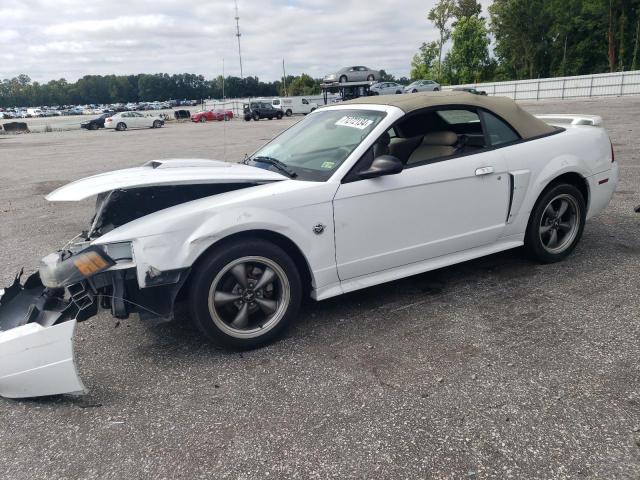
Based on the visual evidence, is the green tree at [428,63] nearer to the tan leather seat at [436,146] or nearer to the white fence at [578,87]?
the white fence at [578,87]

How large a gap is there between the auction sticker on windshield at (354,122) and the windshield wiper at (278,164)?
588mm

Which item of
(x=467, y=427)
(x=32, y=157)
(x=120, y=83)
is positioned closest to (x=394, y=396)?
(x=467, y=427)

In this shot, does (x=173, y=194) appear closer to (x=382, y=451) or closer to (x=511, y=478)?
(x=382, y=451)

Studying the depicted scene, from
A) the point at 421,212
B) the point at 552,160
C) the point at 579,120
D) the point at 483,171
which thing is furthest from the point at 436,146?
the point at 579,120

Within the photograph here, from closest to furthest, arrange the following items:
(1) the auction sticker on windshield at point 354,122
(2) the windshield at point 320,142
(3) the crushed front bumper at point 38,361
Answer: (3) the crushed front bumper at point 38,361, (2) the windshield at point 320,142, (1) the auction sticker on windshield at point 354,122

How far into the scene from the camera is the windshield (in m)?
3.61

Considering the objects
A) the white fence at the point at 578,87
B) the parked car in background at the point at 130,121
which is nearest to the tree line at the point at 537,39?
the white fence at the point at 578,87

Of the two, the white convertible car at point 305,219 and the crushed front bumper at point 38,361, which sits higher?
the white convertible car at point 305,219

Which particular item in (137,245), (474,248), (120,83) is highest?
(120,83)

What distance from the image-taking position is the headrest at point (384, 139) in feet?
12.1

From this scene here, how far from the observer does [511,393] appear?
2711 millimetres

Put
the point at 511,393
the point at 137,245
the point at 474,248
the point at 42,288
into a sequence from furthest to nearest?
the point at 474,248
the point at 42,288
the point at 137,245
the point at 511,393

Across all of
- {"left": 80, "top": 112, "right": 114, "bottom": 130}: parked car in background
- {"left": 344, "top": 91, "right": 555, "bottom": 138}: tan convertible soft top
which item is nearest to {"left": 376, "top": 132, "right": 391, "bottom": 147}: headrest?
{"left": 344, "top": 91, "right": 555, "bottom": 138}: tan convertible soft top

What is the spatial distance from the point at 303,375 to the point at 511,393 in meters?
1.16
